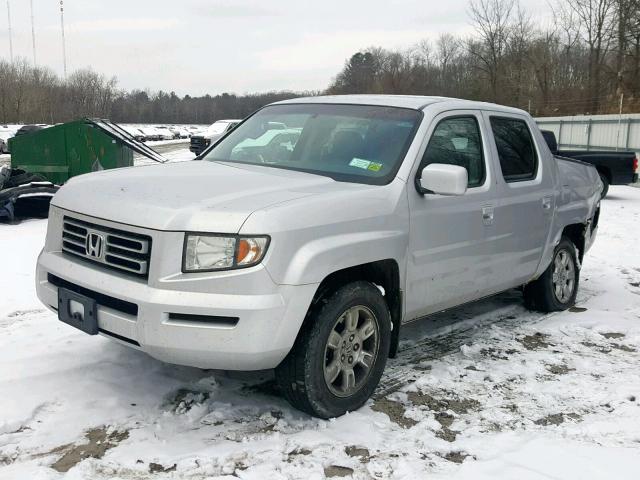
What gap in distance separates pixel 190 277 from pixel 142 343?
42 cm

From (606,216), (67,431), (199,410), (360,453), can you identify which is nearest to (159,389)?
(199,410)

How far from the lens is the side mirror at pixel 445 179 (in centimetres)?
382

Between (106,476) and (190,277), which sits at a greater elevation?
(190,277)

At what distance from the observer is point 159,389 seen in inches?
156

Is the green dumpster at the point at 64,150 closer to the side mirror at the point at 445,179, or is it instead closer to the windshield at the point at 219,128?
the side mirror at the point at 445,179

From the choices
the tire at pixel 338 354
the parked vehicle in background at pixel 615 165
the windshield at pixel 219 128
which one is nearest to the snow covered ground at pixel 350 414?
the tire at pixel 338 354

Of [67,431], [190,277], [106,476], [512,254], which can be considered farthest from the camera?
[512,254]

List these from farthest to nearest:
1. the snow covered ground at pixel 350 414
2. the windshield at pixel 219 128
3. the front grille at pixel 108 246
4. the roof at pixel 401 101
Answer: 1. the windshield at pixel 219 128
2. the roof at pixel 401 101
3. the front grille at pixel 108 246
4. the snow covered ground at pixel 350 414

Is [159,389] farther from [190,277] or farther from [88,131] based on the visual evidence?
[88,131]

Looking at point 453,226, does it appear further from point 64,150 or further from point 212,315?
point 64,150

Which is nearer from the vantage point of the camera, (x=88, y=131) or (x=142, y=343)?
(x=142, y=343)

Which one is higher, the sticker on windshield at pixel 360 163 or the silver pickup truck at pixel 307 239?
the sticker on windshield at pixel 360 163

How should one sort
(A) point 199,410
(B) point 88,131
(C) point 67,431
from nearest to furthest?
(C) point 67,431, (A) point 199,410, (B) point 88,131

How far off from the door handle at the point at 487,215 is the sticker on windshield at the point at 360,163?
1.02m
